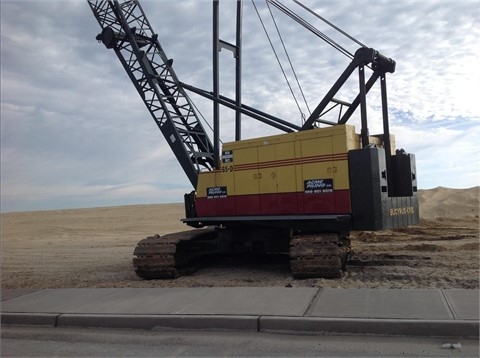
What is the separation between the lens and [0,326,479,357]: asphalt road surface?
5387mm

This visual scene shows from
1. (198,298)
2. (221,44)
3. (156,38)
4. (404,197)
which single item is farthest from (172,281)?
(156,38)

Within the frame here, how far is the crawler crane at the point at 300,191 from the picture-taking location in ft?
30.1

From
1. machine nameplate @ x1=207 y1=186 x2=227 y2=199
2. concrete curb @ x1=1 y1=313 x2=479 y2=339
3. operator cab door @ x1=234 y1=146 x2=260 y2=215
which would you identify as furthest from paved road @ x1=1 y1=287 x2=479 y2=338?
machine nameplate @ x1=207 y1=186 x2=227 y2=199

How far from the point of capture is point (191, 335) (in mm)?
6348

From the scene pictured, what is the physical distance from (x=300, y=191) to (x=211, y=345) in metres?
4.55

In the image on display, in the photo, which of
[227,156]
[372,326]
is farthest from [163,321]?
[227,156]

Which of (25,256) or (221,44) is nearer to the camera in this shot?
(221,44)

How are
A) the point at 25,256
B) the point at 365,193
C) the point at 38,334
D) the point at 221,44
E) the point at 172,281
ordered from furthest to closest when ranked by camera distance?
the point at 25,256 < the point at 221,44 < the point at 172,281 < the point at 365,193 < the point at 38,334

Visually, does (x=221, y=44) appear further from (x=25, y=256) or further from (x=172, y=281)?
(x=25, y=256)

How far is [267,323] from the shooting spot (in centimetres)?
630

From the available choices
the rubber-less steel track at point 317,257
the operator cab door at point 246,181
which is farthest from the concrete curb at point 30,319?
the operator cab door at point 246,181

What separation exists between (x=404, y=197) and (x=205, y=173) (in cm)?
433

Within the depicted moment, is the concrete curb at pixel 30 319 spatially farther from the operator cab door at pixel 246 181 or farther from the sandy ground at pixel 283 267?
the operator cab door at pixel 246 181

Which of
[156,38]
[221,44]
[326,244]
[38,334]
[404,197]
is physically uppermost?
[156,38]
